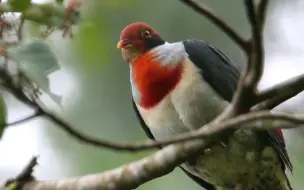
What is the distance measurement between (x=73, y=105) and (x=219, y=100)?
110 inches

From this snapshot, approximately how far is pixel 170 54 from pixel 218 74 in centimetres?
22

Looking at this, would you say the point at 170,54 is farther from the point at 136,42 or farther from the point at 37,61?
the point at 37,61

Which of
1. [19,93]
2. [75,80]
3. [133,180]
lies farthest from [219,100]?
[75,80]

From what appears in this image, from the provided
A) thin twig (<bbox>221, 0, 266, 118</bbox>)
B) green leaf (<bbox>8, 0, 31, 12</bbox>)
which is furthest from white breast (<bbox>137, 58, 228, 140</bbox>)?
green leaf (<bbox>8, 0, 31, 12</bbox>)

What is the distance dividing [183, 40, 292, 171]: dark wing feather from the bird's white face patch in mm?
28

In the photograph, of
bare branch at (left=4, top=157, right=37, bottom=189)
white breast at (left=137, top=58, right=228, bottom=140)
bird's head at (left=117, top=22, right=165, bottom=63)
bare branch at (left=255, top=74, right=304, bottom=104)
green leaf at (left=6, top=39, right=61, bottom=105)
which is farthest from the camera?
bird's head at (left=117, top=22, right=165, bottom=63)

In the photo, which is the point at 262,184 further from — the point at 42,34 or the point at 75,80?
the point at 75,80

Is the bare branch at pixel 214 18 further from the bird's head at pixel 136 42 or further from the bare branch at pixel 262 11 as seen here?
the bird's head at pixel 136 42

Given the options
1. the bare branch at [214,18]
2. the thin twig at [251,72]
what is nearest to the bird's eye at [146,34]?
the thin twig at [251,72]

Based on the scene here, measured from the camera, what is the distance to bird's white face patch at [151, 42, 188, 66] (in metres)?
3.06

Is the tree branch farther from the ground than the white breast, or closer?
farther from the ground

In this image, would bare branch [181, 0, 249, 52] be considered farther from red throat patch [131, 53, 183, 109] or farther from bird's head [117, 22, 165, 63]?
bird's head [117, 22, 165, 63]

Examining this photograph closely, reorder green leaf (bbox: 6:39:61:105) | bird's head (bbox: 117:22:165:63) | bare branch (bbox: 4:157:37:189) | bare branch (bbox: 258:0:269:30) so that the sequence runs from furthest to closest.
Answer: bird's head (bbox: 117:22:165:63)
bare branch (bbox: 4:157:37:189)
green leaf (bbox: 6:39:61:105)
bare branch (bbox: 258:0:269:30)

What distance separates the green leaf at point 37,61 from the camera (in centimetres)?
175
